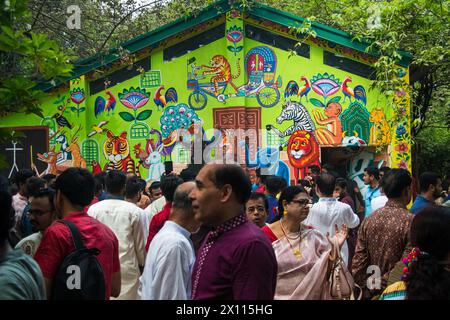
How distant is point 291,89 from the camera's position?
50.5ft

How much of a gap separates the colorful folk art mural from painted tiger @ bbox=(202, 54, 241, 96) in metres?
0.02

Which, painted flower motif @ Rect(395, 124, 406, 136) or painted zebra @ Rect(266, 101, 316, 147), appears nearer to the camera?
painted flower motif @ Rect(395, 124, 406, 136)

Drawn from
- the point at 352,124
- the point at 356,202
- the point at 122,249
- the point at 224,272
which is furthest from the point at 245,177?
the point at 352,124

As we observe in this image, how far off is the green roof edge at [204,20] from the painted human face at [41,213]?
31.5ft

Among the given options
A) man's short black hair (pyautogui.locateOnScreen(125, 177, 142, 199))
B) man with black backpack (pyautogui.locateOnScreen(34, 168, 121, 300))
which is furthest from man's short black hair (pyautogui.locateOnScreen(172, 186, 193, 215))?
man's short black hair (pyautogui.locateOnScreen(125, 177, 142, 199))

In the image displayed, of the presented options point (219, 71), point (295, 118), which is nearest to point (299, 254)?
point (295, 118)

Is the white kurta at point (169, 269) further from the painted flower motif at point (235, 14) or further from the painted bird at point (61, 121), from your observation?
the painted bird at point (61, 121)

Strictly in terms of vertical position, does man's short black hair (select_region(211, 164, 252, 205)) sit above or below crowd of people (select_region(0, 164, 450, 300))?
above

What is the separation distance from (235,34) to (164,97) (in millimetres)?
2238

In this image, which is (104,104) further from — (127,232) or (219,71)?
(127,232)

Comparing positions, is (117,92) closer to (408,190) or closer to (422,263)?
(408,190)

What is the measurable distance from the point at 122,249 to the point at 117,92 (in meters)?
9.20

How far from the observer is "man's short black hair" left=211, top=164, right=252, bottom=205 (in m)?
4.07

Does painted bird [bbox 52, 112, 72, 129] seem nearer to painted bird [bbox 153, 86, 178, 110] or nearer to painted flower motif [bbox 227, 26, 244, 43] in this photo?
painted bird [bbox 153, 86, 178, 110]
